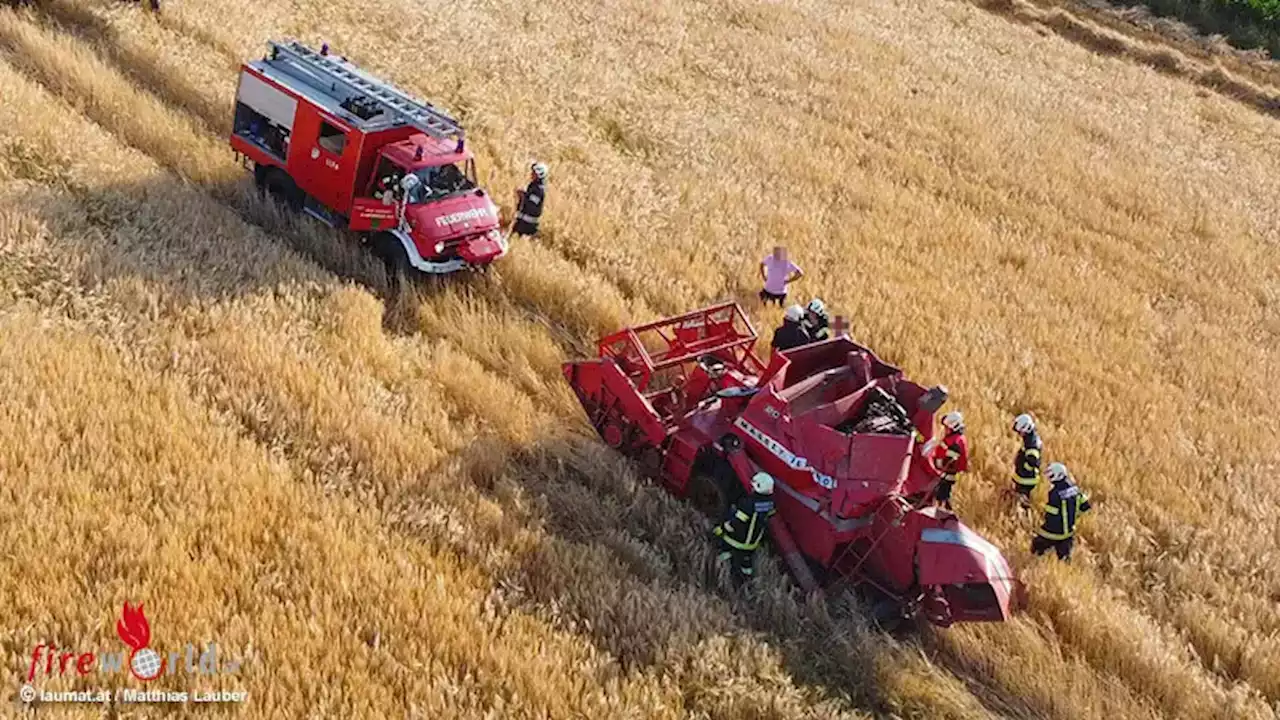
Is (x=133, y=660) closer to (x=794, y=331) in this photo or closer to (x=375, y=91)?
(x=794, y=331)

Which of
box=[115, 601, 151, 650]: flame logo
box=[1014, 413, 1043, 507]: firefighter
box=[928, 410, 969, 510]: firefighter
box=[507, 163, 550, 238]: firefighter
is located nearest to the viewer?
box=[115, 601, 151, 650]: flame logo

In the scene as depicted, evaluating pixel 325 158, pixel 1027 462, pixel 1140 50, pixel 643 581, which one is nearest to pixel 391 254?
pixel 325 158

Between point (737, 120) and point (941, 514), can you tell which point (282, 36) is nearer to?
point (737, 120)

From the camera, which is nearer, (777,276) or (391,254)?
(391,254)

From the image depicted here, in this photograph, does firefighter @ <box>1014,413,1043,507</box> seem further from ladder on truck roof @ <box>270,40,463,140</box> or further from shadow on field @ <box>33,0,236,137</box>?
shadow on field @ <box>33,0,236,137</box>

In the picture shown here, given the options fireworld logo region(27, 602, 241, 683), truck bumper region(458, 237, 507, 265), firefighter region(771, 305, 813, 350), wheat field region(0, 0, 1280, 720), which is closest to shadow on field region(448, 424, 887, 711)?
wheat field region(0, 0, 1280, 720)

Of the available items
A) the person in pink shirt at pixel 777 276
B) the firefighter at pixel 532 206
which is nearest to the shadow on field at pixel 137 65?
the firefighter at pixel 532 206
